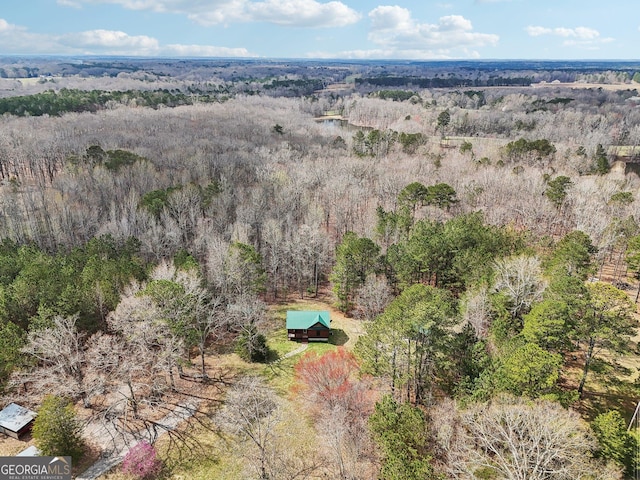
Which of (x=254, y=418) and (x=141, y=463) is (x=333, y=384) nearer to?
(x=254, y=418)

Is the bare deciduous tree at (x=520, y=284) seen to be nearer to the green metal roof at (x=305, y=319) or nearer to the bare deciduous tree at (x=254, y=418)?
the green metal roof at (x=305, y=319)

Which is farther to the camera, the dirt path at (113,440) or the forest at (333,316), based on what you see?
the dirt path at (113,440)

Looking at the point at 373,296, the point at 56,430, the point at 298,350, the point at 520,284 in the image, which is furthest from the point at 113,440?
the point at 520,284

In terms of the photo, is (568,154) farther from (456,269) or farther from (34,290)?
(34,290)

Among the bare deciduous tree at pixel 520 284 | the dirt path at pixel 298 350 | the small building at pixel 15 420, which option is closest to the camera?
the small building at pixel 15 420

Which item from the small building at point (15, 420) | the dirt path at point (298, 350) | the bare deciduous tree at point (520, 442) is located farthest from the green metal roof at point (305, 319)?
the small building at point (15, 420)

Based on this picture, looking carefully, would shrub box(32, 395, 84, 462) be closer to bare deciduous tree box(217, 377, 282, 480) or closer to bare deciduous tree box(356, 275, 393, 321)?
bare deciduous tree box(217, 377, 282, 480)

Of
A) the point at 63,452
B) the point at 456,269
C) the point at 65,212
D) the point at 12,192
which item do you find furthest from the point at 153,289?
the point at 12,192
